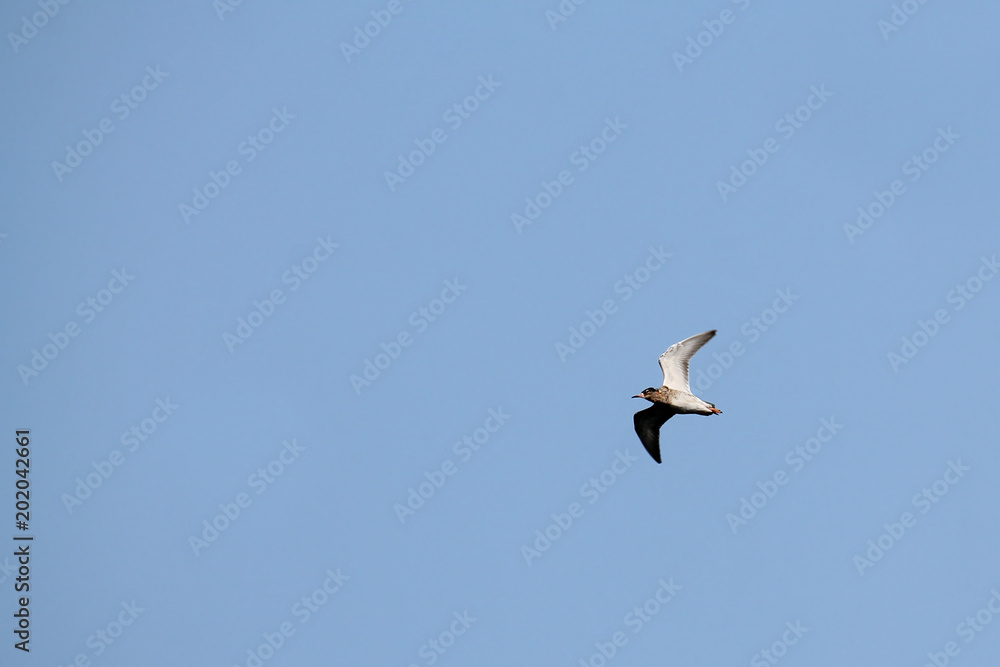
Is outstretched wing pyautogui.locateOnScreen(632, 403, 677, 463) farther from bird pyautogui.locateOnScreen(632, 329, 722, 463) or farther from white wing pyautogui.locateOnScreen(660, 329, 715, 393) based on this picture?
white wing pyautogui.locateOnScreen(660, 329, 715, 393)

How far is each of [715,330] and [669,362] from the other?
2119mm

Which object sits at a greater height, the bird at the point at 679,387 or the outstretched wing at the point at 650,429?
the bird at the point at 679,387

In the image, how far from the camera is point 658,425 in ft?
192

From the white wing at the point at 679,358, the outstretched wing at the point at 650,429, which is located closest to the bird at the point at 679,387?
the white wing at the point at 679,358

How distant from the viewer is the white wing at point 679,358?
184 feet

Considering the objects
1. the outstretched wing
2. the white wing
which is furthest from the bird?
the outstretched wing

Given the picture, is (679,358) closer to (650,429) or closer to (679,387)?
(679,387)

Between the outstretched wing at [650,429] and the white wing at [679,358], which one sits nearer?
the white wing at [679,358]

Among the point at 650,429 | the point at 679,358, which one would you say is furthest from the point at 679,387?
the point at 650,429

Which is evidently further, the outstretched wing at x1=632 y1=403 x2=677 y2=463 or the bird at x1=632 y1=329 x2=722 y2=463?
the outstretched wing at x1=632 y1=403 x2=677 y2=463

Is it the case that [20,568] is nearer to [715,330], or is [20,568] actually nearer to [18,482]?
[18,482]

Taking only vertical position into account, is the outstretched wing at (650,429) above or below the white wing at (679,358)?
below

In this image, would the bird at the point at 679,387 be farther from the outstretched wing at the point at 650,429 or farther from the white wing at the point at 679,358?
the outstretched wing at the point at 650,429

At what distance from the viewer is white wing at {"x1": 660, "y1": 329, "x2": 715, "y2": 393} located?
184ft
